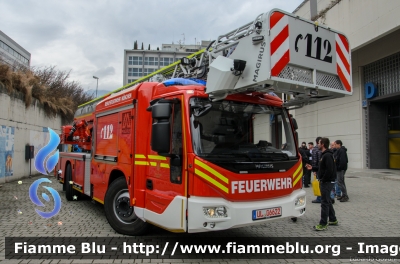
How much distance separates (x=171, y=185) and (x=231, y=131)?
3.95 feet

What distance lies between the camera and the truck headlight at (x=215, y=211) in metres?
4.04

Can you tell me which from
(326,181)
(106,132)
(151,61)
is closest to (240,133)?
(326,181)

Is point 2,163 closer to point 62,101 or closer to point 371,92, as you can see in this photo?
point 62,101

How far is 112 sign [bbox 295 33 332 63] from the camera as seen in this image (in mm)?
4320

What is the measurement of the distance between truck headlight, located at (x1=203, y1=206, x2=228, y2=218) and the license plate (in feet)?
1.64

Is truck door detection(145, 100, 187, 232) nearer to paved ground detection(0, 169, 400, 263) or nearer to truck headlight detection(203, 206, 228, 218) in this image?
truck headlight detection(203, 206, 228, 218)

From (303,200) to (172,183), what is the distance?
225 centimetres

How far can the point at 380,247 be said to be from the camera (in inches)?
199

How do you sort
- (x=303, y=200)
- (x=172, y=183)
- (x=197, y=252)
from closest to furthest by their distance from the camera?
1. (x=172, y=183)
2. (x=197, y=252)
3. (x=303, y=200)

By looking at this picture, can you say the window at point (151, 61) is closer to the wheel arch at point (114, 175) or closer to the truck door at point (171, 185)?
the wheel arch at point (114, 175)

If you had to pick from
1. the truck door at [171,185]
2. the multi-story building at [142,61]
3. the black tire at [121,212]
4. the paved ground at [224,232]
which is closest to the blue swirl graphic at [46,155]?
the paved ground at [224,232]

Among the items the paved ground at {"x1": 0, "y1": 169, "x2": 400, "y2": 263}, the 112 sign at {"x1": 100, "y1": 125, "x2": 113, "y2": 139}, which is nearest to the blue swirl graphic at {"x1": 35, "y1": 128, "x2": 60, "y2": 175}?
the 112 sign at {"x1": 100, "y1": 125, "x2": 113, "y2": 139}

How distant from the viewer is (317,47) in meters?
4.49

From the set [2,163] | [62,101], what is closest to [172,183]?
[2,163]
